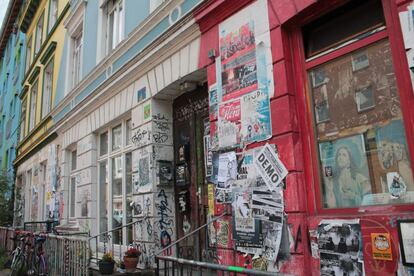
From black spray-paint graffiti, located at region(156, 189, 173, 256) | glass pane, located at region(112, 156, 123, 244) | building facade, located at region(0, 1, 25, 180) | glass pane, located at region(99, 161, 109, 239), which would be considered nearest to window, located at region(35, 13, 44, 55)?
building facade, located at region(0, 1, 25, 180)

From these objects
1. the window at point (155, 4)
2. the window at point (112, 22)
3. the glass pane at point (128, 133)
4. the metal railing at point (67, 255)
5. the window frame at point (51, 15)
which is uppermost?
the window frame at point (51, 15)

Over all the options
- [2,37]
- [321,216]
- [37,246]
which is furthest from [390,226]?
[2,37]

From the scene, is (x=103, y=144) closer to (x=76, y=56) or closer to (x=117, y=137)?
(x=117, y=137)

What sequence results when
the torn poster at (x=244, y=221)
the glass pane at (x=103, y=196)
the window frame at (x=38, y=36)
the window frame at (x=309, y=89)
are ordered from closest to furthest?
the window frame at (x=309, y=89)
the torn poster at (x=244, y=221)
the glass pane at (x=103, y=196)
the window frame at (x=38, y=36)

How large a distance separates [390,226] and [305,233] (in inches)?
38.1

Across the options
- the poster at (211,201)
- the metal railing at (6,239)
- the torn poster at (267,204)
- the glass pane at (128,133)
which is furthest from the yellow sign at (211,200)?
the metal railing at (6,239)

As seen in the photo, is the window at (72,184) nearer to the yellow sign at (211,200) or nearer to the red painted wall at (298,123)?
the yellow sign at (211,200)

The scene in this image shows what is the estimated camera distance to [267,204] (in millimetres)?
4441

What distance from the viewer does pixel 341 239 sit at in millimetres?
3625

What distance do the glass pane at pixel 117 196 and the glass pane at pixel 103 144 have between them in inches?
29.9

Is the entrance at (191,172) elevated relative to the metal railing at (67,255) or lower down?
elevated

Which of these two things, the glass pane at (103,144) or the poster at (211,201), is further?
the glass pane at (103,144)

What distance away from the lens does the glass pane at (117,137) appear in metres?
8.86

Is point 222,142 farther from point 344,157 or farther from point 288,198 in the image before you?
point 344,157
